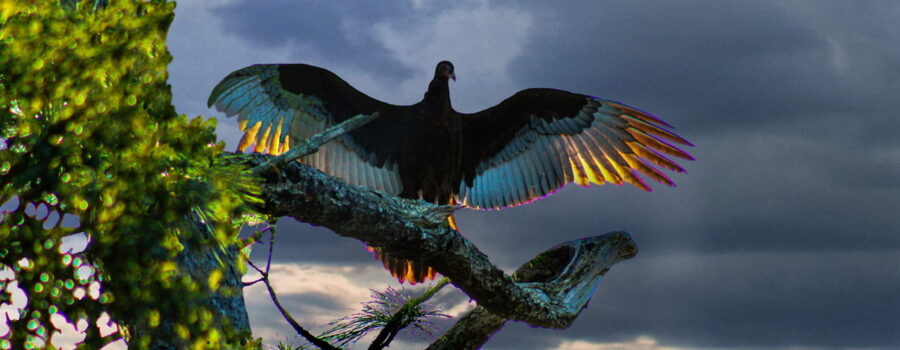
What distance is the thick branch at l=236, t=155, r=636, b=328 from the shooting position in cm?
382

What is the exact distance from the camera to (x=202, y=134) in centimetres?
Answer: 274

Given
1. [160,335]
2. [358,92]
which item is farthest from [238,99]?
[160,335]

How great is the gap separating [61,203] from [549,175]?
5.55 metres

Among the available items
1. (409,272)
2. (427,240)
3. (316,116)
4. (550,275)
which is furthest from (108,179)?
(316,116)

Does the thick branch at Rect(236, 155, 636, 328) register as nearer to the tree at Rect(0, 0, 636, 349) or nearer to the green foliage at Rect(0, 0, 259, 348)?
the tree at Rect(0, 0, 636, 349)

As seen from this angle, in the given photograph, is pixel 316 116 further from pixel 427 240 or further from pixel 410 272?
pixel 427 240

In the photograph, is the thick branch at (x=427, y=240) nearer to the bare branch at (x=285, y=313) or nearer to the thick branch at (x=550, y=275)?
the thick branch at (x=550, y=275)

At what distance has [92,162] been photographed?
2584mm

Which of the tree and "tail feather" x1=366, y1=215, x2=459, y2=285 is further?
"tail feather" x1=366, y1=215, x2=459, y2=285

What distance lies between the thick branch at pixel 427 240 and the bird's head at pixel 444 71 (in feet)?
6.38

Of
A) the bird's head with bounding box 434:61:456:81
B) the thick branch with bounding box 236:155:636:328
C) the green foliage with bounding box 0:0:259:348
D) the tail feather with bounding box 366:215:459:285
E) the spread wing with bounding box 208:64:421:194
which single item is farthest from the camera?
the bird's head with bounding box 434:61:456:81

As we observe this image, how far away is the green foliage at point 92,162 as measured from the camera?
249 cm

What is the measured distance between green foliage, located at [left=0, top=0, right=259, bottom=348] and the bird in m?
4.03

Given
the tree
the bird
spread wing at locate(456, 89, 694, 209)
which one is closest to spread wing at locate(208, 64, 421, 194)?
the bird
